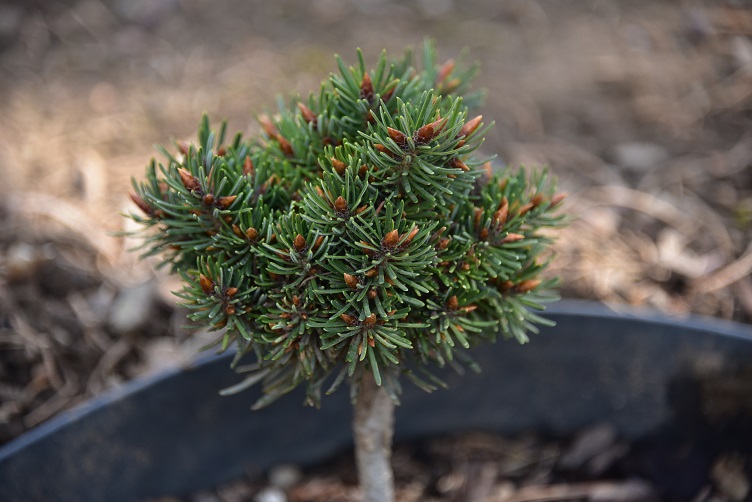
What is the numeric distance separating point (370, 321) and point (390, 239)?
0.16 metres

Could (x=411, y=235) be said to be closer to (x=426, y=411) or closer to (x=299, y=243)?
(x=299, y=243)

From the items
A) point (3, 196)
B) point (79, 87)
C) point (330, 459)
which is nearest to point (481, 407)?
point (330, 459)

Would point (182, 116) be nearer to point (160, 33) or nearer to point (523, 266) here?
point (160, 33)

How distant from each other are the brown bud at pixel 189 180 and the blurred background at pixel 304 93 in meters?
1.13

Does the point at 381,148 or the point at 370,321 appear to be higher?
the point at 381,148

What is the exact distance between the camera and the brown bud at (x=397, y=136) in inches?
50.9

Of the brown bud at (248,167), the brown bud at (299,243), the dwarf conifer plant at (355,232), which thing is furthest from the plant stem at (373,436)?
the brown bud at (248,167)

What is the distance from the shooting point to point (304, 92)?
13.0 feet

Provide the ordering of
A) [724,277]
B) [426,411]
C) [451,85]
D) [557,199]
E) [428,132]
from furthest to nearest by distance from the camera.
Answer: [724,277]
[426,411]
[451,85]
[557,199]
[428,132]

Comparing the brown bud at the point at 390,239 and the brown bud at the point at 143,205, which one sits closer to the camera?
the brown bud at the point at 390,239

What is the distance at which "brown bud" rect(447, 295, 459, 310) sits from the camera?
1.43m

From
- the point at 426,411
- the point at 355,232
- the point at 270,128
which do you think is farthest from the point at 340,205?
the point at 426,411

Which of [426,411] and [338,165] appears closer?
[338,165]

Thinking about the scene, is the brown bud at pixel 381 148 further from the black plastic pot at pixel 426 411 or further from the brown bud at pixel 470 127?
the black plastic pot at pixel 426 411
